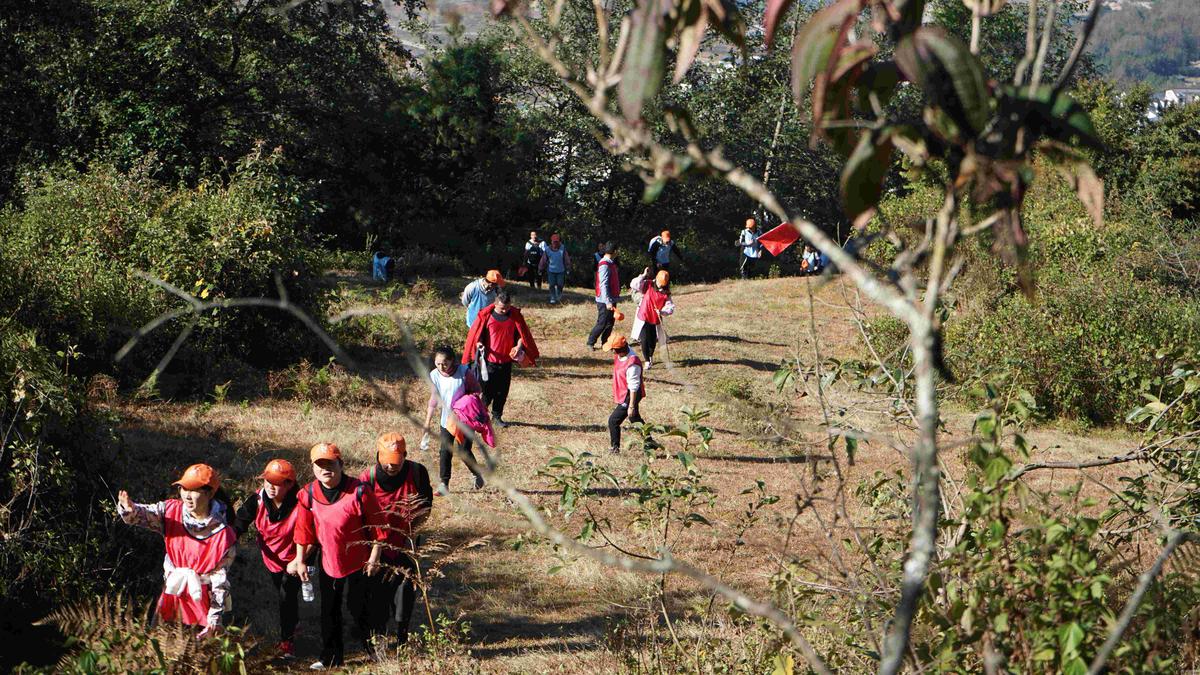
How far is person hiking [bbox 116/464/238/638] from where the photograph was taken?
6137 millimetres

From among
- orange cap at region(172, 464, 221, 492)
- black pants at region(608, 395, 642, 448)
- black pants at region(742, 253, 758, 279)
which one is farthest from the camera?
black pants at region(742, 253, 758, 279)

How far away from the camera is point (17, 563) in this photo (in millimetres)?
6586

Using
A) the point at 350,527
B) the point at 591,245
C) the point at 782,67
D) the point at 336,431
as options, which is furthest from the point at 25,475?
the point at 782,67

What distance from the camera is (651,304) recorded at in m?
15.4

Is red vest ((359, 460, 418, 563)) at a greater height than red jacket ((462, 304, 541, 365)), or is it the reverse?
red jacket ((462, 304, 541, 365))

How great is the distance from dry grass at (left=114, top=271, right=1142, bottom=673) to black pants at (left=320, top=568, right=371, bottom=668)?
339 mm

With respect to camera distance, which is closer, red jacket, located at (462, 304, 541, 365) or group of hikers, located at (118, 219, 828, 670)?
group of hikers, located at (118, 219, 828, 670)

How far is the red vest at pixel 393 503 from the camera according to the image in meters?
6.74

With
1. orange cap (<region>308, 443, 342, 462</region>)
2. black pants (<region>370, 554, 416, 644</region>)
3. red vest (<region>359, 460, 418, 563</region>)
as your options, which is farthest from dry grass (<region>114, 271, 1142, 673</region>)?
orange cap (<region>308, 443, 342, 462</region>)

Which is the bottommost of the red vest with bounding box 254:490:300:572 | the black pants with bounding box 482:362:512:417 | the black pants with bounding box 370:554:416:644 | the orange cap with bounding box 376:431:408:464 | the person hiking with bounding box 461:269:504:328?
the black pants with bounding box 370:554:416:644

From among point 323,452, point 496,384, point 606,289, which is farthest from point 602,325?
point 323,452

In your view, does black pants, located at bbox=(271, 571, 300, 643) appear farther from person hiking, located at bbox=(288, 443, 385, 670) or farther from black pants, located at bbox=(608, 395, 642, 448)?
black pants, located at bbox=(608, 395, 642, 448)

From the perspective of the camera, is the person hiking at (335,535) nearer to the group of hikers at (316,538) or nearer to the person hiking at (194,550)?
the group of hikers at (316,538)

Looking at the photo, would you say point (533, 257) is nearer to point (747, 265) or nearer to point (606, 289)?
point (747, 265)
